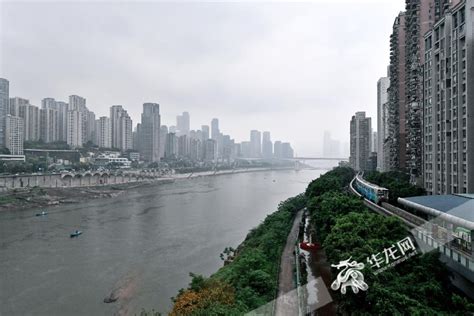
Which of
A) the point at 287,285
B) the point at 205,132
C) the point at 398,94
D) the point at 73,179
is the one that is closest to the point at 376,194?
the point at 287,285

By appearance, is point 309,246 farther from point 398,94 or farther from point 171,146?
point 171,146

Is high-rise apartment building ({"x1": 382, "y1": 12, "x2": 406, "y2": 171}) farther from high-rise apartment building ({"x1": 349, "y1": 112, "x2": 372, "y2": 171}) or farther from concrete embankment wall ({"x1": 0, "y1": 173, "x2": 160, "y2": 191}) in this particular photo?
concrete embankment wall ({"x1": 0, "y1": 173, "x2": 160, "y2": 191})

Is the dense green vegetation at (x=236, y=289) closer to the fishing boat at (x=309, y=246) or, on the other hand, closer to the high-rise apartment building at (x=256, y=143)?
the fishing boat at (x=309, y=246)

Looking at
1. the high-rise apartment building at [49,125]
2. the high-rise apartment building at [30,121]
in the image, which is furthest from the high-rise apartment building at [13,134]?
the high-rise apartment building at [49,125]

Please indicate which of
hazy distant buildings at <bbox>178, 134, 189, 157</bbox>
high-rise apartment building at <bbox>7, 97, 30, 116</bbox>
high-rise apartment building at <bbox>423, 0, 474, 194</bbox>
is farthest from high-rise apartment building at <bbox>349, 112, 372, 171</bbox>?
hazy distant buildings at <bbox>178, 134, 189, 157</bbox>

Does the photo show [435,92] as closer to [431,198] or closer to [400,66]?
[431,198]
